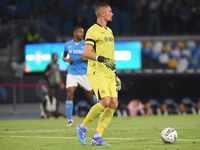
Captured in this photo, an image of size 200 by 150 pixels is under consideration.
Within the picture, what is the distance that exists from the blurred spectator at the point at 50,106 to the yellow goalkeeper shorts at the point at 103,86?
8.52 metres

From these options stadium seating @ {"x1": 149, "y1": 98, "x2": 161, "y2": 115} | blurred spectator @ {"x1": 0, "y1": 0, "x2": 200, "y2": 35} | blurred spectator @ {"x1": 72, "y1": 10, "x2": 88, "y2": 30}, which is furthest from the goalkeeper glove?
blurred spectator @ {"x1": 72, "y1": 10, "x2": 88, "y2": 30}

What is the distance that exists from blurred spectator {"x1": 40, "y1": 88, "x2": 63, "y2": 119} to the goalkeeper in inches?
332

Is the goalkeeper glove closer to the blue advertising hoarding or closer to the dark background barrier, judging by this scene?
the dark background barrier

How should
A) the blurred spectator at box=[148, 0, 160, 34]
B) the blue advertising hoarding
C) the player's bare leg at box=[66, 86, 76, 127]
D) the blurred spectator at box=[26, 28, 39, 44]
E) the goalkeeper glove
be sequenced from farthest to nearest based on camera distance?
the blurred spectator at box=[148, 0, 160, 34], the blurred spectator at box=[26, 28, 39, 44], the blue advertising hoarding, the player's bare leg at box=[66, 86, 76, 127], the goalkeeper glove

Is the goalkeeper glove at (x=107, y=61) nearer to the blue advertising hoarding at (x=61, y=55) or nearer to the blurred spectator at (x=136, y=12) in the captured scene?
the blue advertising hoarding at (x=61, y=55)

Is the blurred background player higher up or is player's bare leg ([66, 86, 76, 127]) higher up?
the blurred background player

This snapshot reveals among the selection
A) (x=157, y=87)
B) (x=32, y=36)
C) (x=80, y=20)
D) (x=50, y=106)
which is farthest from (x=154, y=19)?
(x=50, y=106)

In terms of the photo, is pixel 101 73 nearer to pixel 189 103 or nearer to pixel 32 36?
pixel 189 103

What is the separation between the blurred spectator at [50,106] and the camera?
53.1 ft

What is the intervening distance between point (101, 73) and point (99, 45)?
469 mm

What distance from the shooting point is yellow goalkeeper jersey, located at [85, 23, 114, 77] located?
25.4ft

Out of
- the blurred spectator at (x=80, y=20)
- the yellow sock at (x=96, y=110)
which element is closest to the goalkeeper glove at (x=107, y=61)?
the yellow sock at (x=96, y=110)

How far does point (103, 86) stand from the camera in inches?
301

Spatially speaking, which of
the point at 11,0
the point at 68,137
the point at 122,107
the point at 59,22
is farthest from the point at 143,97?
the point at 11,0
